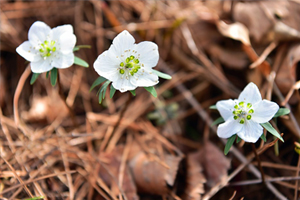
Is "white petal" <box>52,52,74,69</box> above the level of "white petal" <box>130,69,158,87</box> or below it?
above

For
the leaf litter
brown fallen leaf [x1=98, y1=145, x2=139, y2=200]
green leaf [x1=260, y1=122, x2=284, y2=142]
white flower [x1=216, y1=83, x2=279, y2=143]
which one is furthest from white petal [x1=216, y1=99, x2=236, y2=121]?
brown fallen leaf [x1=98, y1=145, x2=139, y2=200]

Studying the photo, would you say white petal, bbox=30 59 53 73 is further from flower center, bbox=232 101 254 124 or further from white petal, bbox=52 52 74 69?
flower center, bbox=232 101 254 124

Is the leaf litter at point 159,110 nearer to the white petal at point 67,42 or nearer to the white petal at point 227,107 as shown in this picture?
the white petal at point 227,107

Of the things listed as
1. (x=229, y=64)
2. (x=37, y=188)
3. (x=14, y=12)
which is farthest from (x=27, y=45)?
(x=229, y=64)

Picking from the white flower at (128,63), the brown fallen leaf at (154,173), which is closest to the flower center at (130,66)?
the white flower at (128,63)

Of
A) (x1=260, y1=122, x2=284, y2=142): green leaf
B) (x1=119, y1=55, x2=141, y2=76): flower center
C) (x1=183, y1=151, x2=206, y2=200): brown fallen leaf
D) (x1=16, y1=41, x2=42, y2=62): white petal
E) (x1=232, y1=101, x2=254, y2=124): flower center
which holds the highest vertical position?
(x1=16, y1=41, x2=42, y2=62): white petal

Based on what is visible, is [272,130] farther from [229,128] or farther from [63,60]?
[63,60]
